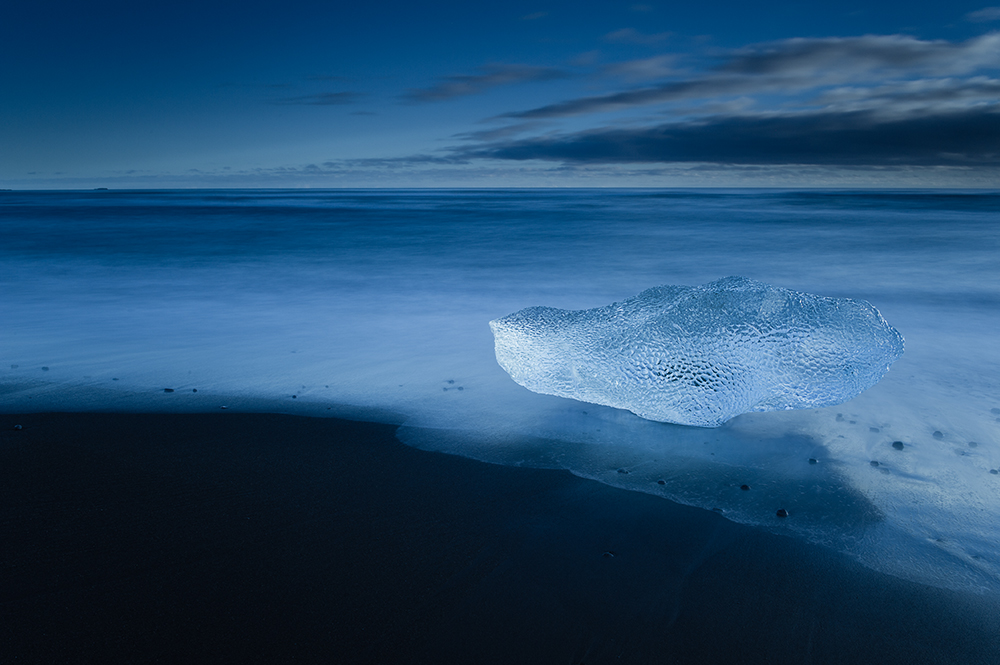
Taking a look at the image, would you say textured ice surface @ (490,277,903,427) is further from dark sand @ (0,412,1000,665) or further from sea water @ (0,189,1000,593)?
dark sand @ (0,412,1000,665)

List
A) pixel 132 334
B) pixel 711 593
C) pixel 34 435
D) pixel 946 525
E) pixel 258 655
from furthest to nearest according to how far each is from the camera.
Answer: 1. pixel 132 334
2. pixel 34 435
3. pixel 946 525
4. pixel 711 593
5. pixel 258 655

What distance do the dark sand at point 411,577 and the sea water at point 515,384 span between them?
25 cm

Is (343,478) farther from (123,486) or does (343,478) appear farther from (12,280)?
(12,280)

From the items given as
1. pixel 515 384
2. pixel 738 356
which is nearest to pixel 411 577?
pixel 738 356

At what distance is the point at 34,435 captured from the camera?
10.0 feet

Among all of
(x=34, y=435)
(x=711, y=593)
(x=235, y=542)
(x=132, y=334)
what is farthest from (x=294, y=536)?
(x=132, y=334)

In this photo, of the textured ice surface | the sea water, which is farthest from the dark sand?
the textured ice surface

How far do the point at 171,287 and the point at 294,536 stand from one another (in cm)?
777

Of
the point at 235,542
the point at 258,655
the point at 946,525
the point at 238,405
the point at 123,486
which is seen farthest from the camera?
the point at 238,405

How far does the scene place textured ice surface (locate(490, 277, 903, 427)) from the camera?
118 inches

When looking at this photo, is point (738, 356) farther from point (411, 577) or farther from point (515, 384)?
point (411, 577)

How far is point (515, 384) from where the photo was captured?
398 cm

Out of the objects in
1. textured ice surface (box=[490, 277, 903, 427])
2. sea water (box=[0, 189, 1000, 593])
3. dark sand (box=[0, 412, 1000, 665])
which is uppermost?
textured ice surface (box=[490, 277, 903, 427])

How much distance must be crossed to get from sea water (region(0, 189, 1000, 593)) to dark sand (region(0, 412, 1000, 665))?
251mm
